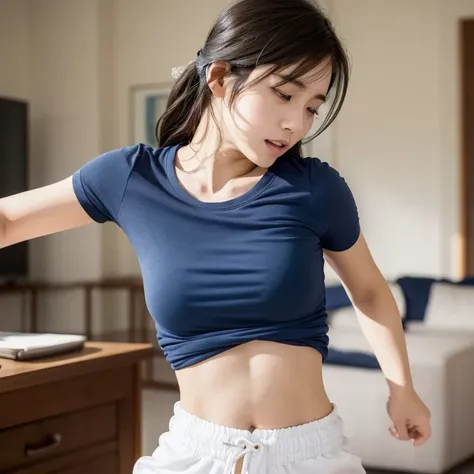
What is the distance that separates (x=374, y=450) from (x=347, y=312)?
2.92ft

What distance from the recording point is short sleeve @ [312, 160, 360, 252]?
37.3 inches

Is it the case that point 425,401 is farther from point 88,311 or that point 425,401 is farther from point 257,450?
point 88,311

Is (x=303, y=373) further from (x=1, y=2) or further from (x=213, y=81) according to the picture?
(x=1, y=2)

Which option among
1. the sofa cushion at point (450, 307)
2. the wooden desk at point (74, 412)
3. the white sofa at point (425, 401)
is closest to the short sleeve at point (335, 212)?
the wooden desk at point (74, 412)

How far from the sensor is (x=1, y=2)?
16.7 ft

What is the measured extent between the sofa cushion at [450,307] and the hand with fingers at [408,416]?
9.09 feet

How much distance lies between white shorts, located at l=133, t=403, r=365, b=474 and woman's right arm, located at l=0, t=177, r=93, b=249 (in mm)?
276

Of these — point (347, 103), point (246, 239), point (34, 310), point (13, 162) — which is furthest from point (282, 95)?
point (34, 310)

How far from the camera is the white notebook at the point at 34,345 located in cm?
142

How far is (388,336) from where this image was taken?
1.03 metres

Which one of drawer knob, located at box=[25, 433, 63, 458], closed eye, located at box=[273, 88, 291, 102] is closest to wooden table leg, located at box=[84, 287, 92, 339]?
drawer knob, located at box=[25, 433, 63, 458]

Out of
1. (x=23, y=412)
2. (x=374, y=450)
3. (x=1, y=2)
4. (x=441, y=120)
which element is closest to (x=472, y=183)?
(x=441, y=120)

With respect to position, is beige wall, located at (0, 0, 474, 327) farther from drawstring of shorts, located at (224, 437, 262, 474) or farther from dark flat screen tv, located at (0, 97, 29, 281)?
drawstring of shorts, located at (224, 437, 262, 474)

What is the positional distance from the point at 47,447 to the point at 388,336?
68cm
